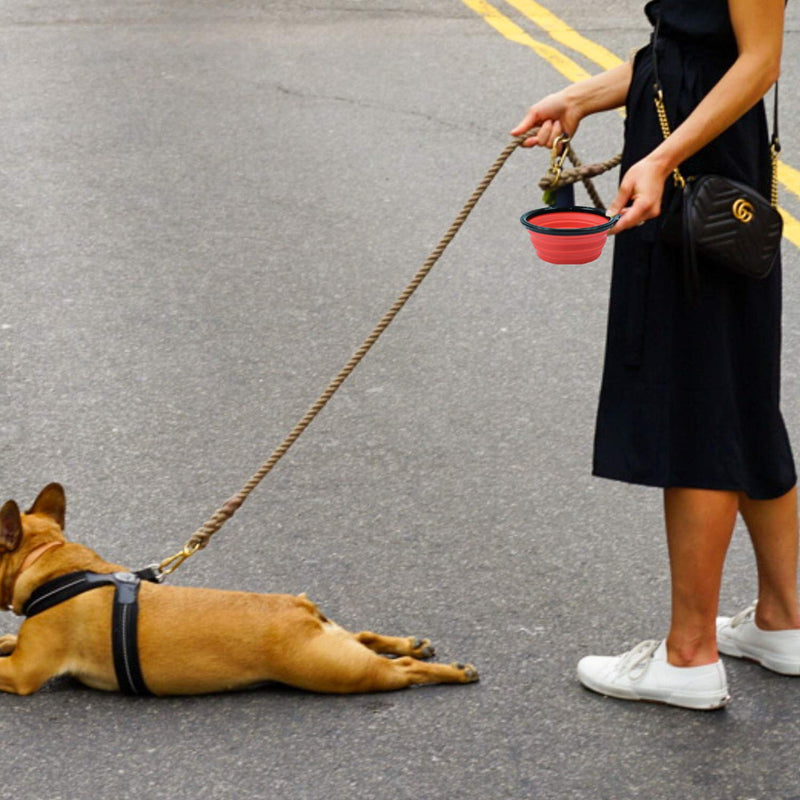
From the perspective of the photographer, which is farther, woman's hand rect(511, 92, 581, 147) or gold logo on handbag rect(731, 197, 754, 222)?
woman's hand rect(511, 92, 581, 147)

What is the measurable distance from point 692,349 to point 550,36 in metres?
6.85

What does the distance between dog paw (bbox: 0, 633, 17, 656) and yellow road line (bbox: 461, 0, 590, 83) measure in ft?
18.5

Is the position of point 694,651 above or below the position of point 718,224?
below

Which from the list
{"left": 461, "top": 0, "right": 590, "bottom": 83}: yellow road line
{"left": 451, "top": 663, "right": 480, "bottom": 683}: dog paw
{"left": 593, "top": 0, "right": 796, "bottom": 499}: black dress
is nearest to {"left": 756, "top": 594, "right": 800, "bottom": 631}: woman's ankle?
{"left": 593, "top": 0, "right": 796, "bottom": 499}: black dress

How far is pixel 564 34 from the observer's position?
377 inches

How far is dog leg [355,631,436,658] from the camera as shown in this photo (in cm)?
355

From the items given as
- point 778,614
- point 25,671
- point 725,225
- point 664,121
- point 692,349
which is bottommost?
point 25,671

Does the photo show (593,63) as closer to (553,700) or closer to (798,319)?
(798,319)

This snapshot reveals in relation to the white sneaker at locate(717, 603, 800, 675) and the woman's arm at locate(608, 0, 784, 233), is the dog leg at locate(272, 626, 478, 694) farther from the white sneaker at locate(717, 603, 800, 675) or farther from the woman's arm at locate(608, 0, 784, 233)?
the woman's arm at locate(608, 0, 784, 233)

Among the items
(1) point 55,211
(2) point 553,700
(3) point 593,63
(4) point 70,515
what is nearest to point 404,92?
(3) point 593,63

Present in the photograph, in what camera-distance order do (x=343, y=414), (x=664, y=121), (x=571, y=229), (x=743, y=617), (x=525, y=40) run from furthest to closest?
(x=525, y=40)
(x=343, y=414)
(x=743, y=617)
(x=571, y=229)
(x=664, y=121)

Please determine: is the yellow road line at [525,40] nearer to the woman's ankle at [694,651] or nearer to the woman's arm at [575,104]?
the woman's arm at [575,104]

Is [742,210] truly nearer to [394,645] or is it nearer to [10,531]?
[394,645]

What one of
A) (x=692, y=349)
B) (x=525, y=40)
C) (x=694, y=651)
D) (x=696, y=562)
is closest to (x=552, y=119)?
(x=692, y=349)
